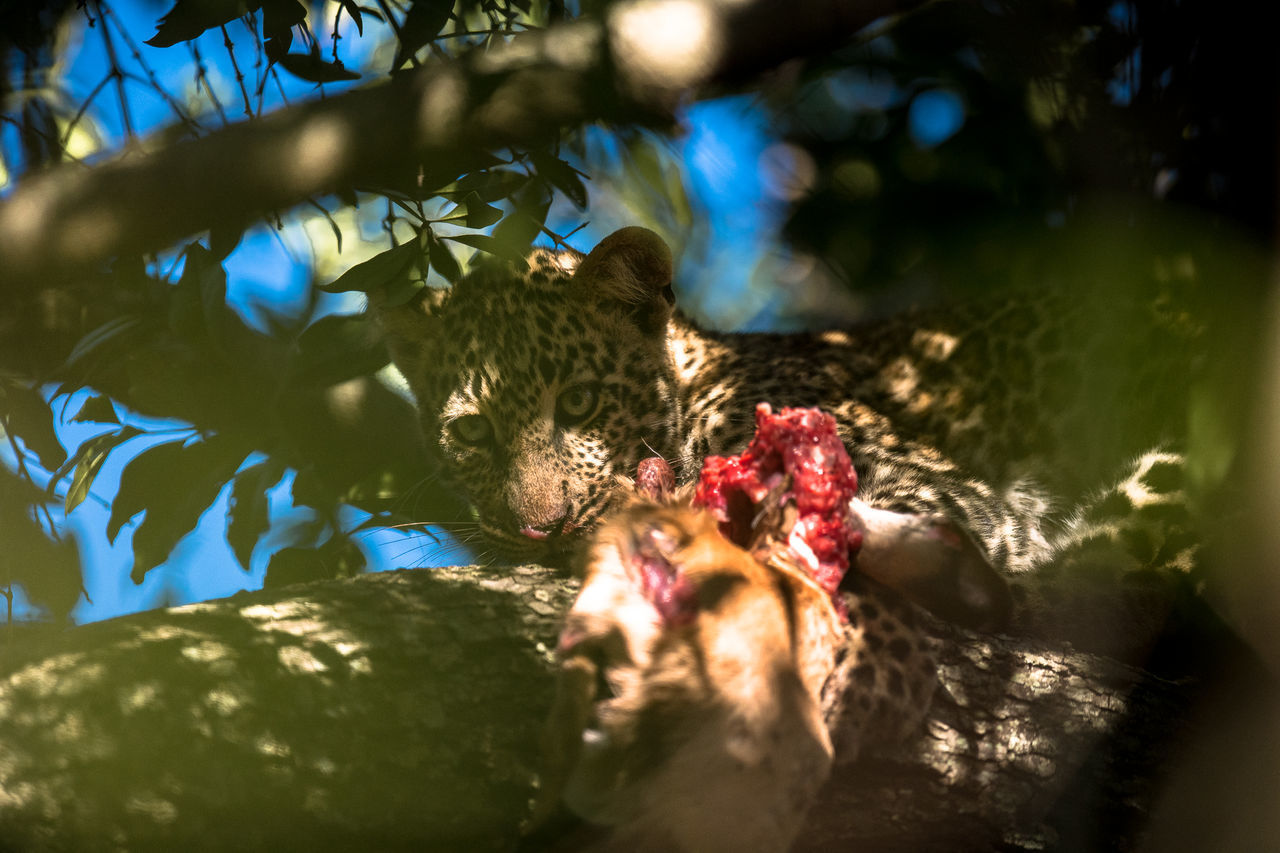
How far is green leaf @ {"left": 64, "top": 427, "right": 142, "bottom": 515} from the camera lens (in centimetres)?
284

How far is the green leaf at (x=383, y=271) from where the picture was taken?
8.00 feet

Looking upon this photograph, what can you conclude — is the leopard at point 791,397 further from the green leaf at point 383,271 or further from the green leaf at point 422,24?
the green leaf at point 422,24

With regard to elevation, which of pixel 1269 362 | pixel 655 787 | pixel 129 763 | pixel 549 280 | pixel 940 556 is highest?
pixel 549 280

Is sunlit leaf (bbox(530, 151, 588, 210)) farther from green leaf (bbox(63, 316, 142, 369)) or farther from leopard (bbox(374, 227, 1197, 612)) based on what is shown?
green leaf (bbox(63, 316, 142, 369))

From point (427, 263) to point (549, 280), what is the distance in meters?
0.77

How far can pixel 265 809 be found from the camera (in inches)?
64.1

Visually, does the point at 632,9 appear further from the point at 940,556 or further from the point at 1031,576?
the point at 1031,576

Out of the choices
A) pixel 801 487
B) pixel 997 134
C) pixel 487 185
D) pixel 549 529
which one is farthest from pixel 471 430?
pixel 997 134

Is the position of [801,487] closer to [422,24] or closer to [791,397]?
[791,397]

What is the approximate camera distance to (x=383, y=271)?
2.52 metres

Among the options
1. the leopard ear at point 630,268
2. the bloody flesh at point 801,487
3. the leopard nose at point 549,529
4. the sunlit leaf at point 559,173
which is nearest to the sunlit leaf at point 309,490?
the leopard nose at point 549,529

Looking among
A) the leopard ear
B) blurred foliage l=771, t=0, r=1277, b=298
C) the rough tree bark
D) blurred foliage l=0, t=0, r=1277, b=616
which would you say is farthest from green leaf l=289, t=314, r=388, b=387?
blurred foliage l=771, t=0, r=1277, b=298

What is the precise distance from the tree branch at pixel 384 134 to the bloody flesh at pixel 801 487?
3.89ft

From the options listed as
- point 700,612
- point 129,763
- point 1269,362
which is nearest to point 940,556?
point 700,612
